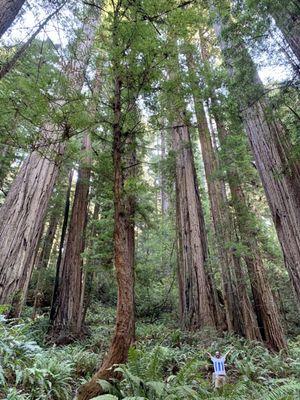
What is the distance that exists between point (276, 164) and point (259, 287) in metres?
3.53

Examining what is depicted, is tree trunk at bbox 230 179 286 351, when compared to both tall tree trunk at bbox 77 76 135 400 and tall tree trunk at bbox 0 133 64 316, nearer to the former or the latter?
tall tree trunk at bbox 77 76 135 400

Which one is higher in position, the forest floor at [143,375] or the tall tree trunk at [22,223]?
the tall tree trunk at [22,223]

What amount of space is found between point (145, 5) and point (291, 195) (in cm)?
377

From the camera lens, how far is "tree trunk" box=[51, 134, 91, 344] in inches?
257

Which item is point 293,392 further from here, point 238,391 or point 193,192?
point 193,192

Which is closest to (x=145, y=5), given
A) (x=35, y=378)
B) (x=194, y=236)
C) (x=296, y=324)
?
(x=35, y=378)

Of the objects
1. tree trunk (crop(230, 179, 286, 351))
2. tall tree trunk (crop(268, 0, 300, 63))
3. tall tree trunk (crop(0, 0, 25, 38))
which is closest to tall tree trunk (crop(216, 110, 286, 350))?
tree trunk (crop(230, 179, 286, 351))

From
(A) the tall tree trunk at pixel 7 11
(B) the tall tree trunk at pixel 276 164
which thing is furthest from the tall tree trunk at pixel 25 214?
(B) the tall tree trunk at pixel 276 164

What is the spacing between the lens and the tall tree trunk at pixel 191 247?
6906 millimetres

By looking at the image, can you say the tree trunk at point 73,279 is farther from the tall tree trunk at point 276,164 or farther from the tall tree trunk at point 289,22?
the tall tree trunk at point 289,22

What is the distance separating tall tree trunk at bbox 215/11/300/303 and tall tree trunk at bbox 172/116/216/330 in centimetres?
176

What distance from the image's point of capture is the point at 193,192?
8.19 meters

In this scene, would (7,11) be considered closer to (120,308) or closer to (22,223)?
(22,223)

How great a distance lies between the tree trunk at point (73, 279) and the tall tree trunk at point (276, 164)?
13.6 ft
